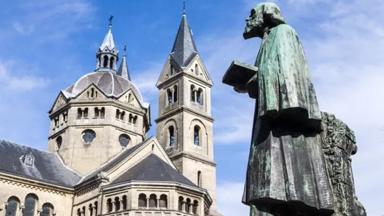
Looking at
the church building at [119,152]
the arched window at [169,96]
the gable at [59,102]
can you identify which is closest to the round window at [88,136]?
the church building at [119,152]

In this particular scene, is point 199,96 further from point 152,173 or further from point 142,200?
point 142,200

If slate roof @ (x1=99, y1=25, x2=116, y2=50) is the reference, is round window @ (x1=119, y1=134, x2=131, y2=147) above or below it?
below

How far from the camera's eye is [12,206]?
3419cm

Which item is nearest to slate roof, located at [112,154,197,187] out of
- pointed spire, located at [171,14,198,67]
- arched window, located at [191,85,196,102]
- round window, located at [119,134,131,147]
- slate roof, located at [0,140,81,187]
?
slate roof, located at [0,140,81,187]

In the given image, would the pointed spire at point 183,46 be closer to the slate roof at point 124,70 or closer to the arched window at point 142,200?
the slate roof at point 124,70

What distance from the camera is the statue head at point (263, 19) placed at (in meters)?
5.50

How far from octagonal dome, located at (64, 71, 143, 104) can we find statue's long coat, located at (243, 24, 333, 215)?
38.4 m

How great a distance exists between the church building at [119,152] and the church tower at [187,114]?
9 centimetres

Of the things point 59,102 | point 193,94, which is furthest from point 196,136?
point 59,102

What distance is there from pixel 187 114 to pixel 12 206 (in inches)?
643

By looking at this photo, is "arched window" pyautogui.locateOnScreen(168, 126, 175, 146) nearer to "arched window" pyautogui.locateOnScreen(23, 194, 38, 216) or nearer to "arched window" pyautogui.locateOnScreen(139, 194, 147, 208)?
"arched window" pyautogui.locateOnScreen(23, 194, 38, 216)

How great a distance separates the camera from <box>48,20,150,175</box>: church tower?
4109cm

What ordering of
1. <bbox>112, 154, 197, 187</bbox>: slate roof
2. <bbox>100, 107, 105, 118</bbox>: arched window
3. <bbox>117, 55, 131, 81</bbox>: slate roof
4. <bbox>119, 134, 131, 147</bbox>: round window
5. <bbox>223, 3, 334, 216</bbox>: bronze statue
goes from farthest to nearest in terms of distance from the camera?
<bbox>117, 55, 131, 81</bbox>: slate roof, <bbox>119, 134, 131, 147</bbox>: round window, <bbox>100, 107, 105, 118</bbox>: arched window, <bbox>112, 154, 197, 187</bbox>: slate roof, <bbox>223, 3, 334, 216</bbox>: bronze statue

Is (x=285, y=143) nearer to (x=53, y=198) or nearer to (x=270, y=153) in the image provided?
(x=270, y=153)
